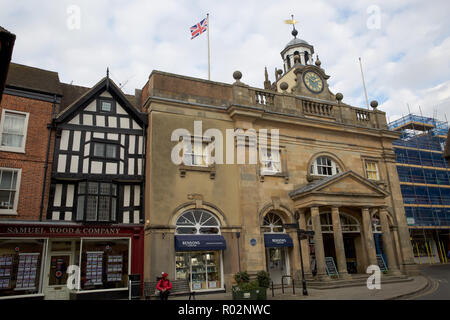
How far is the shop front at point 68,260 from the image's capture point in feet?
46.8

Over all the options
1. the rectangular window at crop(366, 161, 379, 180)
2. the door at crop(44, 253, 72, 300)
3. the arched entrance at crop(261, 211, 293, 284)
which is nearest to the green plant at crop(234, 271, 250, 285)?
the arched entrance at crop(261, 211, 293, 284)

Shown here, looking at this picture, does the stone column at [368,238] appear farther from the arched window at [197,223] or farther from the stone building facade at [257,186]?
the arched window at [197,223]

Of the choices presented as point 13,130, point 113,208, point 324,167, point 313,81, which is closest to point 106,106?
point 13,130

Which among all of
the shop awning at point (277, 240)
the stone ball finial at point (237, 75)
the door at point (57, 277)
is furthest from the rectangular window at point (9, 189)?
the stone ball finial at point (237, 75)

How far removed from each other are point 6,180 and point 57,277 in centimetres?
473

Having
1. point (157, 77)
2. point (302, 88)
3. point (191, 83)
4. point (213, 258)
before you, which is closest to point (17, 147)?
point (157, 77)

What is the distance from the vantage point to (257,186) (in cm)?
1842

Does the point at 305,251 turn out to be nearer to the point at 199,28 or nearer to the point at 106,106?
the point at 106,106

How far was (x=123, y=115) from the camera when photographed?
17.7 metres

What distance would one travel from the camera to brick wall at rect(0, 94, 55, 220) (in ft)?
48.5

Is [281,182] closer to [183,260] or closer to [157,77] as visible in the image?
[183,260]

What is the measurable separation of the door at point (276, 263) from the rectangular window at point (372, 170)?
833cm

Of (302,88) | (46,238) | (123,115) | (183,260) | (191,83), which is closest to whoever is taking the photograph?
(46,238)

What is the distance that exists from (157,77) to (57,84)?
4.88 meters
